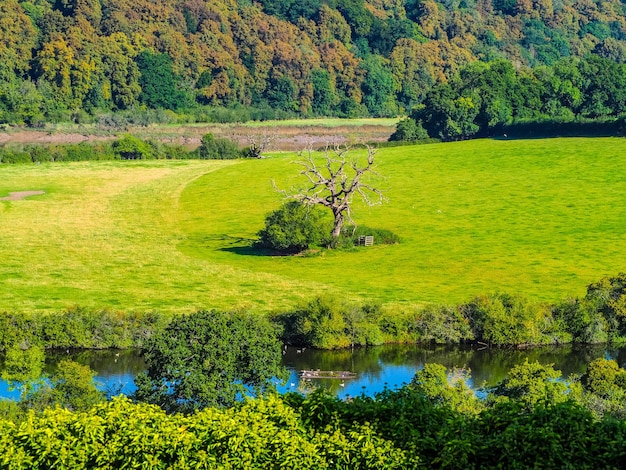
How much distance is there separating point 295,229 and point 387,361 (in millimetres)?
21920

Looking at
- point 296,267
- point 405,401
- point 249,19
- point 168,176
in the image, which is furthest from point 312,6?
point 405,401

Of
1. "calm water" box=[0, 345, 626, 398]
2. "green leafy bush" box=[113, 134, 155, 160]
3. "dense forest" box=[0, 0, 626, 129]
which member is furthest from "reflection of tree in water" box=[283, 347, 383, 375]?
"dense forest" box=[0, 0, 626, 129]

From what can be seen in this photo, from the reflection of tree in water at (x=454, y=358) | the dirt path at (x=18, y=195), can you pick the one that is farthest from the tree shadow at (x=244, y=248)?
the dirt path at (x=18, y=195)

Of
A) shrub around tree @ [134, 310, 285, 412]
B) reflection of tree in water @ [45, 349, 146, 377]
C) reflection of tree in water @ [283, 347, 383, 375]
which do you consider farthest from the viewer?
reflection of tree in water @ [283, 347, 383, 375]

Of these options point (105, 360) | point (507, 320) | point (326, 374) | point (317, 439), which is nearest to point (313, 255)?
point (507, 320)

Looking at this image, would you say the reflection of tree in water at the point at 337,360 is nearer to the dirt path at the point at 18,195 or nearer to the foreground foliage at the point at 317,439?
the foreground foliage at the point at 317,439

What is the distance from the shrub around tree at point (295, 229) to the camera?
67.8m

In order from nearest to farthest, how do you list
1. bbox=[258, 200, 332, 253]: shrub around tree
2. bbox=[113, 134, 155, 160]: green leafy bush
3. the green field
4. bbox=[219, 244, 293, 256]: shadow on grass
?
the green field, bbox=[258, 200, 332, 253]: shrub around tree, bbox=[219, 244, 293, 256]: shadow on grass, bbox=[113, 134, 155, 160]: green leafy bush

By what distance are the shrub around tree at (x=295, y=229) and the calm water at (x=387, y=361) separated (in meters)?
19.4

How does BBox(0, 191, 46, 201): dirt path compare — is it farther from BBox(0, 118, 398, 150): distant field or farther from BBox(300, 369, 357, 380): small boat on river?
BBox(300, 369, 357, 380): small boat on river

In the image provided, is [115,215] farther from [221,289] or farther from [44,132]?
[44,132]

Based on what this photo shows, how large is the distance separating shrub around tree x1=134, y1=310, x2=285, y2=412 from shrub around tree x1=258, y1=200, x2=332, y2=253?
29321mm

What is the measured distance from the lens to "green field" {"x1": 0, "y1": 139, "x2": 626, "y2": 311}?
59.0m

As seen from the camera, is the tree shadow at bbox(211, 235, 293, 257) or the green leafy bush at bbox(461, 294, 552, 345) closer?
the green leafy bush at bbox(461, 294, 552, 345)
